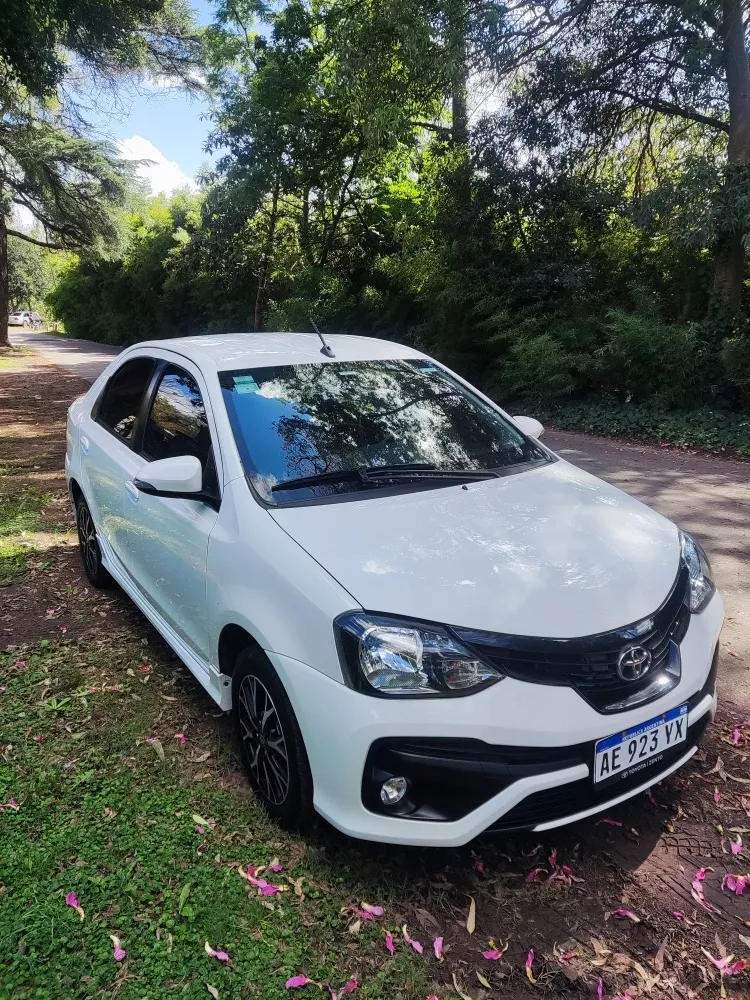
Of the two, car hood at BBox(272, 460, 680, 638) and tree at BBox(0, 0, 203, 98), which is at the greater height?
tree at BBox(0, 0, 203, 98)

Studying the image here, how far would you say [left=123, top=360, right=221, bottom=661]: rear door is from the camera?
116 inches

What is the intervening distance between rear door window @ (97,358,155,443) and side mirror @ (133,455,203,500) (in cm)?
109

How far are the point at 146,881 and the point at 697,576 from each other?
2189 mm

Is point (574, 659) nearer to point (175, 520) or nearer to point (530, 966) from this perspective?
point (530, 966)

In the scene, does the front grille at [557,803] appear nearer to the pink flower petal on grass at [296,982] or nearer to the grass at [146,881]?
the grass at [146,881]

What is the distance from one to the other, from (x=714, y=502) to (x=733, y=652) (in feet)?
10.1

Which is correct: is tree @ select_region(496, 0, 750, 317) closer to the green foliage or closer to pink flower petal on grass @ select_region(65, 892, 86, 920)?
the green foliage

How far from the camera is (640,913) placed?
225 centimetres

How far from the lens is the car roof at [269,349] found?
11.1 feet

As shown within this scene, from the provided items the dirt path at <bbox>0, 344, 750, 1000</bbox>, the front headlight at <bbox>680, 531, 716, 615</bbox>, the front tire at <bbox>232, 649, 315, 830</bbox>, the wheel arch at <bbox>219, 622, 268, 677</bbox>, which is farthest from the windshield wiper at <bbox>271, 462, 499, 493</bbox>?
the dirt path at <bbox>0, 344, 750, 1000</bbox>

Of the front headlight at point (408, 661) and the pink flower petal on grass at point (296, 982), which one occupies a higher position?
the front headlight at point (408, 661)

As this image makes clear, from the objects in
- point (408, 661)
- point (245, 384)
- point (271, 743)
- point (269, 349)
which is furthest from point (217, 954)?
point (269, 349)

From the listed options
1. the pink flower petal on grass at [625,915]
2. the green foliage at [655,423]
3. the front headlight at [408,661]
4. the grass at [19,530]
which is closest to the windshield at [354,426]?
the front headlight at [408,661]

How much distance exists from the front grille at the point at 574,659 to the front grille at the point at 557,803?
0.55 feet
